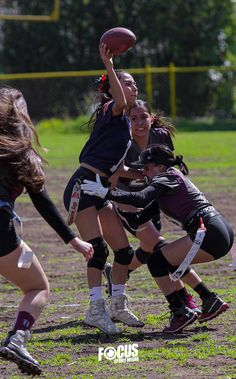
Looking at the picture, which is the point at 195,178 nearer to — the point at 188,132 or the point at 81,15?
the point at 188,132

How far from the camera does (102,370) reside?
5.92 m

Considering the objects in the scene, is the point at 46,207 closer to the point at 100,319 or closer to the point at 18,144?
the point at 18,144

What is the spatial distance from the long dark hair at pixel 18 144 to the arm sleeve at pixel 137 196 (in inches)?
48.3

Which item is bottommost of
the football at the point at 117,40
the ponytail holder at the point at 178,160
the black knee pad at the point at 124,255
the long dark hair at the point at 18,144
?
the black knee pad at the point at 124,255

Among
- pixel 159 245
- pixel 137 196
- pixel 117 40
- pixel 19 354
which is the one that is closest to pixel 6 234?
pixel 19 354

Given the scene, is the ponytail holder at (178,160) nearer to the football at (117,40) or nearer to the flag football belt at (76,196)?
the flag football belt at (76,196)

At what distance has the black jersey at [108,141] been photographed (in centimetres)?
708

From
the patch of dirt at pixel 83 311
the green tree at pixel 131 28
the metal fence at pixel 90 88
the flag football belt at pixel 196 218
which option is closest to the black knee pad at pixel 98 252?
the patch of dirt at pixel 83 311

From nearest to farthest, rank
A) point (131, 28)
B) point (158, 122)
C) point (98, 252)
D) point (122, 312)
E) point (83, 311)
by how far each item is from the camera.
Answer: point (98, 252), point (122, 312), point (83, 311), point (158, 122), point (131, 28)

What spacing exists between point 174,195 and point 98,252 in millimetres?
719

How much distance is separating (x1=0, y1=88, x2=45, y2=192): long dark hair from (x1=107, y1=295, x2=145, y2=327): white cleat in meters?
1.98

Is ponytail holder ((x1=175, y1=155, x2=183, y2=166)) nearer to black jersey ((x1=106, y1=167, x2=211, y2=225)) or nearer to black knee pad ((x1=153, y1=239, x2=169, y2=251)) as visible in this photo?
black jersey ((x1=106, y1=167, x2=211, y2=225))

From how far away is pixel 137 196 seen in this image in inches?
266

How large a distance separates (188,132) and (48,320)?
22.9 metres
